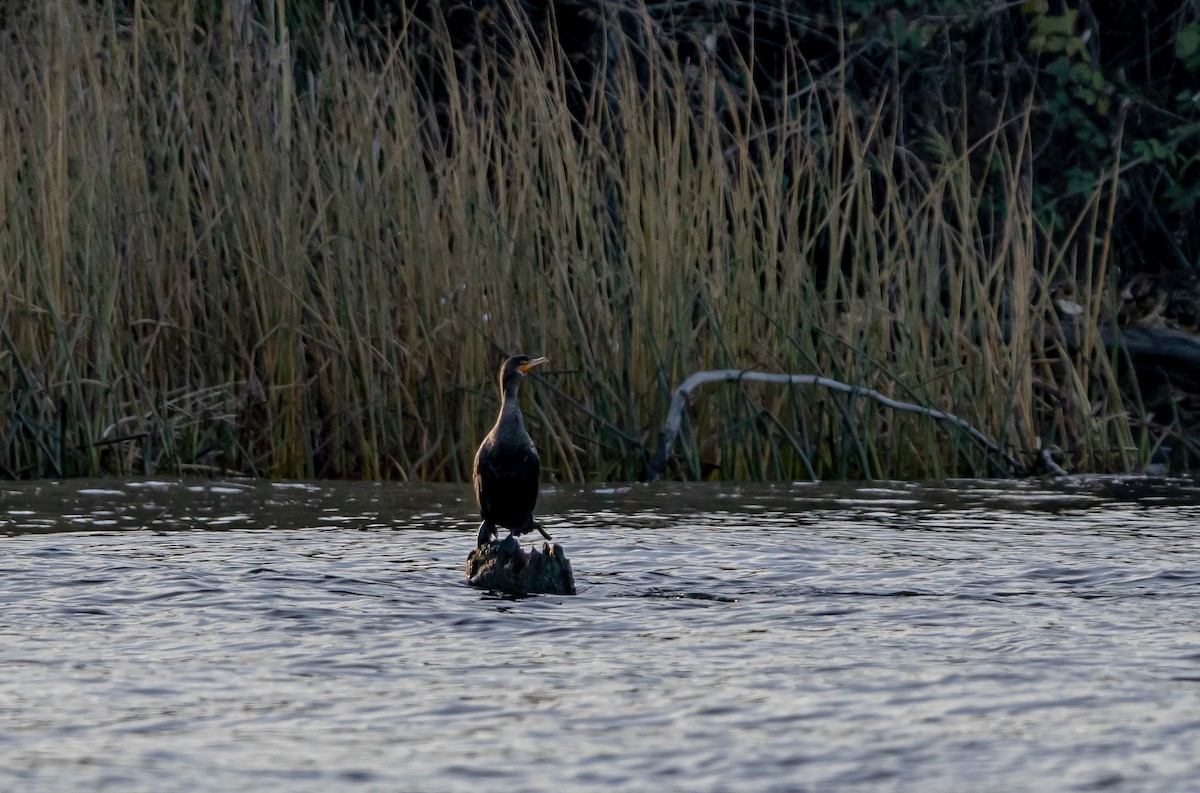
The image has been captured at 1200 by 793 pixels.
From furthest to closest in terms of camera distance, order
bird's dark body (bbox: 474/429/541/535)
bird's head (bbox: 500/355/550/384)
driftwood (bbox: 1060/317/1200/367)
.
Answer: driftwood (bbox: 1060/317/1200/367) → bird's head (bbox: 500/355/550/384) → bird's dark body (bbox: 474/429/541/535)

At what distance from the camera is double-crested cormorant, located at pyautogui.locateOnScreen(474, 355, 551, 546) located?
3490 mm

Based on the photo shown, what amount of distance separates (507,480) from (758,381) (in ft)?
5.33

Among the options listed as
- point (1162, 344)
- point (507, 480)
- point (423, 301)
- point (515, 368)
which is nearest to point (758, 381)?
point (423, 301)

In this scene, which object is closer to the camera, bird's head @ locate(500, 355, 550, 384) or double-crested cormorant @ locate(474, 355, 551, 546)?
double-crested cormorant @ locate(474, 355, 551, 546)

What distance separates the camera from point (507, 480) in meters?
3.49

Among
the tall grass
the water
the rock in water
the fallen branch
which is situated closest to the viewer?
the water

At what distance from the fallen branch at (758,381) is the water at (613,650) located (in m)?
0.47

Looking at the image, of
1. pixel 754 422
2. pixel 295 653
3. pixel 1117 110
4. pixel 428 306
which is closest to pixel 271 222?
pixel 428 306

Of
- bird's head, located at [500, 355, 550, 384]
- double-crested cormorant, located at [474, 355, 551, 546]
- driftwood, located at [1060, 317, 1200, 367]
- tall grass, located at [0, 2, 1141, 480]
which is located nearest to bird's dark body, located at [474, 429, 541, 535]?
double-crested cormorant, located at [474, 355, 551, 546]

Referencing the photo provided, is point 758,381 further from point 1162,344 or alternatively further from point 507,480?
point 1162,344

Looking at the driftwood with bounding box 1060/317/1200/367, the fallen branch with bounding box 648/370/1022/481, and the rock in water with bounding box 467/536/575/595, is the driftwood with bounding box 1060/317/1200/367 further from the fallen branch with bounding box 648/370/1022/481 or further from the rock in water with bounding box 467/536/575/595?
the rock in water with bounding box 467/536/575/595

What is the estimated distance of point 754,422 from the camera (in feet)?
15.9

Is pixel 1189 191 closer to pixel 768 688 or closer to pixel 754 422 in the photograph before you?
pixel 754 422

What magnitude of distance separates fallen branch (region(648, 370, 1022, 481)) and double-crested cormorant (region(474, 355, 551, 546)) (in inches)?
47.2
